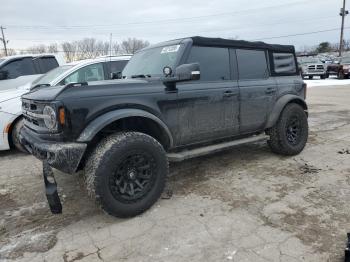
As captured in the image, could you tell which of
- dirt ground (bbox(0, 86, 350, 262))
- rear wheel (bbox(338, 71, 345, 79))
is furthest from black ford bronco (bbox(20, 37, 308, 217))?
rear wheel (bbox(338, 71, 345, 79))

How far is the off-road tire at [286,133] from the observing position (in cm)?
543

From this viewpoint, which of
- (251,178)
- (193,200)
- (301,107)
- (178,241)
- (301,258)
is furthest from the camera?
(301,107)

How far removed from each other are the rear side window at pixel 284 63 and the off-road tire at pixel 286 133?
592 millimetres

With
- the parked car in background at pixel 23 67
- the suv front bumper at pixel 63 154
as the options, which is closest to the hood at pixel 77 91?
the suv front bumper at pixel 63 154

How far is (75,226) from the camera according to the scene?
11.7ft

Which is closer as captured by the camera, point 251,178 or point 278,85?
point 251,178

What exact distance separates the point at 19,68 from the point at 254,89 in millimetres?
6067

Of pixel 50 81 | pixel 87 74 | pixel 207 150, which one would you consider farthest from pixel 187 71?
pixel 50 81

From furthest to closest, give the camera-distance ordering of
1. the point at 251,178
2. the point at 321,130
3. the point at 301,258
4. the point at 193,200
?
A: the point at 321,130 → the point at 251,178 → the point at 193,200 → the point at 301,258

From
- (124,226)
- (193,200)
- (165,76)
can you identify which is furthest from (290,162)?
(124,226)

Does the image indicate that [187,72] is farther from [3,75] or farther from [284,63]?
[3,75]

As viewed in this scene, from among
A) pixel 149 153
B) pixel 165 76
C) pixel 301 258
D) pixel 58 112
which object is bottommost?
pixel 301 258

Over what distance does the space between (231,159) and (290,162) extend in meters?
0.91

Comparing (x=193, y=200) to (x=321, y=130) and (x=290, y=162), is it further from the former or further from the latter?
(x=321, y=130)
